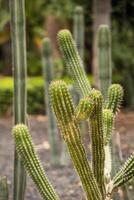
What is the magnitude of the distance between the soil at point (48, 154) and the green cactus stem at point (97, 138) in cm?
221

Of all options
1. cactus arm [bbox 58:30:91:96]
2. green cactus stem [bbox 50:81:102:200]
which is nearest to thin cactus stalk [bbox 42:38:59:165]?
cactus arm [bbox 58:30:91:96]

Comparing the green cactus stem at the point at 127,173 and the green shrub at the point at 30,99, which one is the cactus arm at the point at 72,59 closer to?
the green cactus stem at the point at 127,173

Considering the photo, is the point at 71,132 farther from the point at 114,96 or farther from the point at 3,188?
the point at 3,188

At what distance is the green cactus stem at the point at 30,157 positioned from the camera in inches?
125

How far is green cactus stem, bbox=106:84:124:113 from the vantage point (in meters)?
3.63

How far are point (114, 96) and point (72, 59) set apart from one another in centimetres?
37

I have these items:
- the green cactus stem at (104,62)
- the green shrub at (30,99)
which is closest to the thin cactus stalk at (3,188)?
the green cactus stem at (104,62)

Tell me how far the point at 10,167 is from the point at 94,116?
5.27 metres

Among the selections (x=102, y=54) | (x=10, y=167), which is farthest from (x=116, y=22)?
(x=102, y=54)

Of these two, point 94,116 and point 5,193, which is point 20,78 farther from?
point 94,116

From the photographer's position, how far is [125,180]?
3.35 meters

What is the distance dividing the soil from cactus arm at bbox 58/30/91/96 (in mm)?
1828

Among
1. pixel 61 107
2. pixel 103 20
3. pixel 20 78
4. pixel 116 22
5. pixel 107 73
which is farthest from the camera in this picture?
pixel 116 22

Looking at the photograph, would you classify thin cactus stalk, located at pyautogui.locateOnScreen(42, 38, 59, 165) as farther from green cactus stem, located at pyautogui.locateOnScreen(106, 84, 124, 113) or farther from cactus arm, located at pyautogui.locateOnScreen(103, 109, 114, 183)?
cactus arm, located at pyautogui.locateOnScreen(103, 109, 114, 183)
